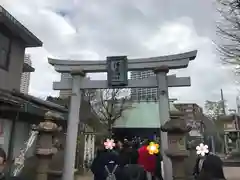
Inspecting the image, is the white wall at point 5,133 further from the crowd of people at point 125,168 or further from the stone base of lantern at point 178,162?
the stone base of lantern at point 178,162

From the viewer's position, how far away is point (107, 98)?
31.9 metres

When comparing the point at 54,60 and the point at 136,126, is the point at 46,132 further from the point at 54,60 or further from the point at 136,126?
the point at 136,126

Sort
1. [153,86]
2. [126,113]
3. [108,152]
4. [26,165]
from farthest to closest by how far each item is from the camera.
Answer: [126,113]
[153,86]
[26,165]
[108,152]

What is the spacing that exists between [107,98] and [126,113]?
313cm

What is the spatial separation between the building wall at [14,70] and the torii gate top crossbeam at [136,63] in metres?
1.59

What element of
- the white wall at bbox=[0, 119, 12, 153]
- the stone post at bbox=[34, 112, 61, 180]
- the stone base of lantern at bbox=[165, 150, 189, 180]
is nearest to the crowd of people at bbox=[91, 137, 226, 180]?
the stone base of lantern at bbox=[165, 150, 189, 180]

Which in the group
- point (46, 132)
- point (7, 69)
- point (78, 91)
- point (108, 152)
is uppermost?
point (7, 69)

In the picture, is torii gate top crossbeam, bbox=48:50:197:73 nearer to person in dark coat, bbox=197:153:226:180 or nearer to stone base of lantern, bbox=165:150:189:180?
stone base of lantern, bbox=165:150:189:180

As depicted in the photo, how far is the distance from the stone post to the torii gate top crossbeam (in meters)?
3.13

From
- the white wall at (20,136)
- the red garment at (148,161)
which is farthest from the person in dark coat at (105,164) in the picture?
the white wall at (20,136)

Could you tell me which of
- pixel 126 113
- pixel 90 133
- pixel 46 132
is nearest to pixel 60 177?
pixel 46 132

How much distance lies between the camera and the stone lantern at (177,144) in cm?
809

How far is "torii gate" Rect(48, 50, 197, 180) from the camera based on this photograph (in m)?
9.70

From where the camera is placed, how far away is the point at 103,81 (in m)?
10.5
